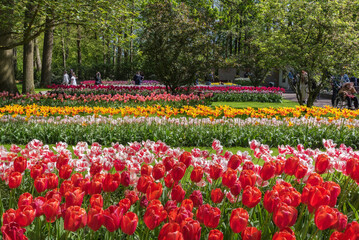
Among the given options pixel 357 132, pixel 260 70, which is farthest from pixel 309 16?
pixel 260 70

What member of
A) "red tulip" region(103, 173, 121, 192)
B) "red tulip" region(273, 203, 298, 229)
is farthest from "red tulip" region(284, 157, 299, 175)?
"red tulip" region(103, 173, 121, 192)

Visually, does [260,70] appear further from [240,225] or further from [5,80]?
[240,225]

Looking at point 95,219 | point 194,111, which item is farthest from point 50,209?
point 194,111

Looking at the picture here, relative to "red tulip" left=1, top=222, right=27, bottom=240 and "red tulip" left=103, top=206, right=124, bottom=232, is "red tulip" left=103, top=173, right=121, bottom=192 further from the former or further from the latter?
"red tulip" left=1, top=222, right=27, bottom=240

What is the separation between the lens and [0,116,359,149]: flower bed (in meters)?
7.18

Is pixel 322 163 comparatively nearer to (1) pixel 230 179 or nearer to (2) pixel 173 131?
(1) pixel 230 179

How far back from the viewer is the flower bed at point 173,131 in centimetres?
718

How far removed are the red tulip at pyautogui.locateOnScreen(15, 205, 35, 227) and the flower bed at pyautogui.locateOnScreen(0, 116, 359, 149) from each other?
5497 mm

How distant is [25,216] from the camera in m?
1.49

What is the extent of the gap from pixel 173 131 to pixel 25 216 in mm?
5868

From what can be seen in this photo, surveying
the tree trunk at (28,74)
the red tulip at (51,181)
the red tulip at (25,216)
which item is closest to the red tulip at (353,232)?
the red tulip at (25,216)

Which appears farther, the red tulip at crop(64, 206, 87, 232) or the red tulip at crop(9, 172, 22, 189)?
the red tulip at crop(9, 172, 22, 189)

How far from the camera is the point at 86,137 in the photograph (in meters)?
7.18

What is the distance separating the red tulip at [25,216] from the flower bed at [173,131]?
5.50 metres
